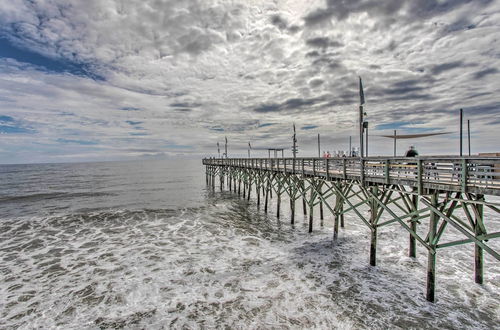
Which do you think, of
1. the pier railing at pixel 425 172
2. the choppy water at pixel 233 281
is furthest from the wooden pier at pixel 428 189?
the choppy water at pixel 233 281

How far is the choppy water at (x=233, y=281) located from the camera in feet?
22.6

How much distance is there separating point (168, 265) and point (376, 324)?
8069mm

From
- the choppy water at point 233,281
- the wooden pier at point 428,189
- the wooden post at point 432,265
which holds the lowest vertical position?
the choppy water at point 233,281

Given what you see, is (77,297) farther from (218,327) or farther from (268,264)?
(268,264)

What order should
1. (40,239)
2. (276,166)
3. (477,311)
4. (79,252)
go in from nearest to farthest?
1. (477,311)
2. (79,252)
3. (40,239)
4. (276,166)

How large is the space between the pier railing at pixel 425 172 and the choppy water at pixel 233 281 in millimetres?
3562

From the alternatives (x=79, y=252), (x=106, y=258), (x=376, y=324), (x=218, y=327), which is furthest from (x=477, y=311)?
(x=79, y=252)

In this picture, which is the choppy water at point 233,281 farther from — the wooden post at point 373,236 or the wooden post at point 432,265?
the wooden post at point 373,236

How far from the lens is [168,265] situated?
1059 centimetres

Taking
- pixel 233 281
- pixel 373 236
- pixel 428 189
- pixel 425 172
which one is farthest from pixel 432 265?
pixel 233 281

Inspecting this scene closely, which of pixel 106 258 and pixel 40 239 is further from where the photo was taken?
pixel 40 239

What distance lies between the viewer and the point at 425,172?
805 cm

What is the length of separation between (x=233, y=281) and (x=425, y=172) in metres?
7.67

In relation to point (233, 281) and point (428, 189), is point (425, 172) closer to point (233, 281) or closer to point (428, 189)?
point (428, 189)
